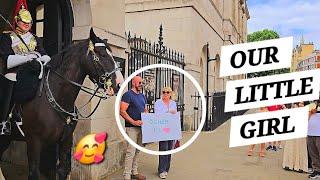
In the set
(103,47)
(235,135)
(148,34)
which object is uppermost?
(148,34)

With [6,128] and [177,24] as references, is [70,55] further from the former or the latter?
[177,24]

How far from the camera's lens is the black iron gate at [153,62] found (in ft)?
31.3

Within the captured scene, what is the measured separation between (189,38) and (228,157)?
25.1 ft

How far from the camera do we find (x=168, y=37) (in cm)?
1666

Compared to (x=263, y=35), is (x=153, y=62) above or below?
below

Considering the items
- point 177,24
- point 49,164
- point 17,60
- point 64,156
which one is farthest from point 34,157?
point 177,24

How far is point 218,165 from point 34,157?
533 cm

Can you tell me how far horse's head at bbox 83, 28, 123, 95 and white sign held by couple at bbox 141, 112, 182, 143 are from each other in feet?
4.72

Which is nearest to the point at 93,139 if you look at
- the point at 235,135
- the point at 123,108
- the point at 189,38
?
the point at 123,108

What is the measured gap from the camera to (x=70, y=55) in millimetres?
4738

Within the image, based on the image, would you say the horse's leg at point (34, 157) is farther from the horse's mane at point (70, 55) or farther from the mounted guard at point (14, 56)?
the horse's mane at point (70, 55)

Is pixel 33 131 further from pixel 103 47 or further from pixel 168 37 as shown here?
pixel 168 37

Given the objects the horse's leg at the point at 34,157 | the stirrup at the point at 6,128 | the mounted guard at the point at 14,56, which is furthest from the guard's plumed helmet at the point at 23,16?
the horse's leg at the point at 34,157

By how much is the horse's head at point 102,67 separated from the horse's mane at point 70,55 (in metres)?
0.11
